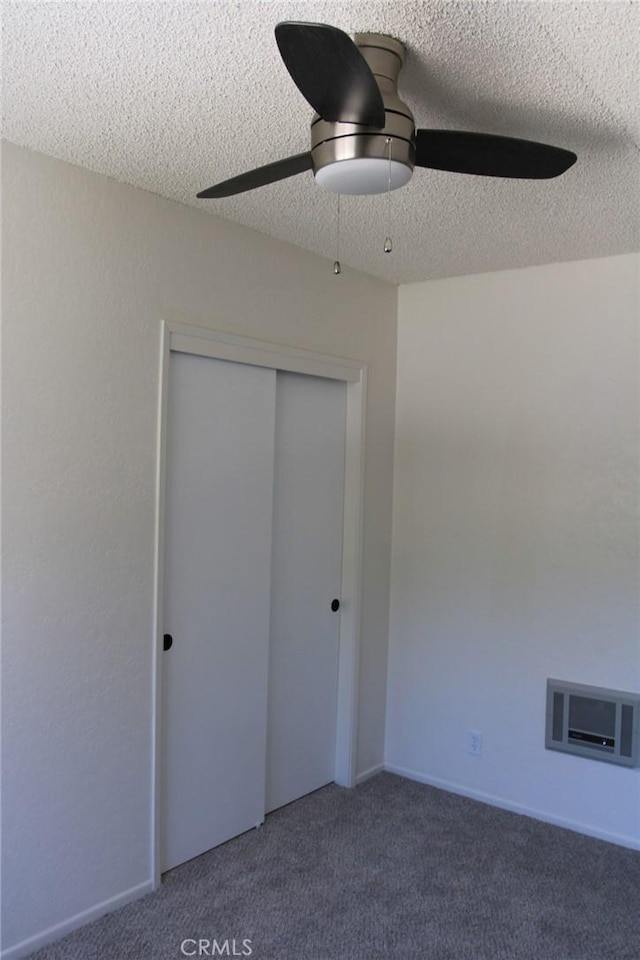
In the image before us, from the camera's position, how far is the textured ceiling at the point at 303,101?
1.57m

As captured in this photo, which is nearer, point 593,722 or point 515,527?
point 593,722

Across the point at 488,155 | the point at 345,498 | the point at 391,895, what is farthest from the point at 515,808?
the point at 488,155

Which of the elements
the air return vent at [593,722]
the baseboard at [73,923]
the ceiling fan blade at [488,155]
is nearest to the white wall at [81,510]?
the baseboard at [73,923]

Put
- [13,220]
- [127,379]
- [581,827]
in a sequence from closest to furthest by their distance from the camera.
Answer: [13,220]
[127,379]
[581,827]

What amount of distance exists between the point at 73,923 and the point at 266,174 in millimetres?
2472

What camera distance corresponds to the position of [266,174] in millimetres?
1814

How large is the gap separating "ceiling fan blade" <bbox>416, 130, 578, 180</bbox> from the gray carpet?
2.43 meters

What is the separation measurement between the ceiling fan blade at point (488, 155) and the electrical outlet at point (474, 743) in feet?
8.87

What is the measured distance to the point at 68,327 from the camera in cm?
240

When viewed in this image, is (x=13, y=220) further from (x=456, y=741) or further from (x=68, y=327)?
(x=456, y=741)

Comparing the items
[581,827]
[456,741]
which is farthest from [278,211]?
[581,827]

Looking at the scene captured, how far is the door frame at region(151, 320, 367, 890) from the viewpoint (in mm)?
2709

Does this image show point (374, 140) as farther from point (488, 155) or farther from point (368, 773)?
point (368, 773)

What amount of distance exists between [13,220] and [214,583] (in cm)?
154
